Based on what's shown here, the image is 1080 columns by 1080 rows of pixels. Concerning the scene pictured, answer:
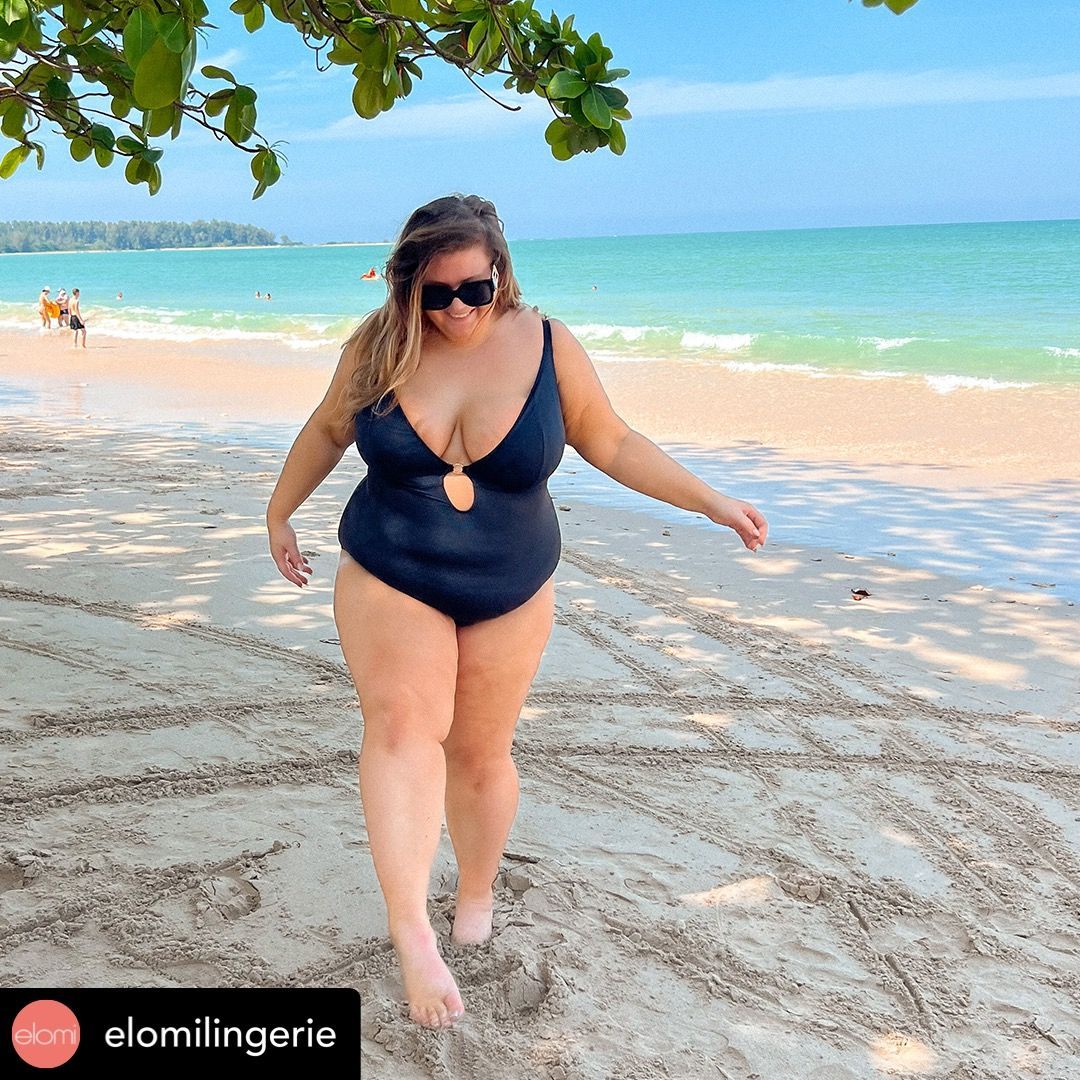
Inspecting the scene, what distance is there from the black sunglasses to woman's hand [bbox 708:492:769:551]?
79cm

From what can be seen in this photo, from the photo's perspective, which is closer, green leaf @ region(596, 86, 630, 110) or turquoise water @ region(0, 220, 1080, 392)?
green leaf @ region(596, 86, 630, 110)

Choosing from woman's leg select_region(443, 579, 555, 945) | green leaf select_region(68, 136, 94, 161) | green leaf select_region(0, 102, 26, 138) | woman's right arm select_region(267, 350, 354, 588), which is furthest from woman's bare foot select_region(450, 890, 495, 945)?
green leaf select_region(68, 136, 94, 161)

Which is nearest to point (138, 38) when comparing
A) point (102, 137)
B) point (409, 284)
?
point (409, 284)

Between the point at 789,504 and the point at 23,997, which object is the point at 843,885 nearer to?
the point at 23,997

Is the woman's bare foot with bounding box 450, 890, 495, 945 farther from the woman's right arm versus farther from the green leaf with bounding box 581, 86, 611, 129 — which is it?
the green leaf with bounding box 581, 86, 611, 129

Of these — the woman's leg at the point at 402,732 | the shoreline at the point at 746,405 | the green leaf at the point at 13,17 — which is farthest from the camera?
the shoreline at the point at 746,405

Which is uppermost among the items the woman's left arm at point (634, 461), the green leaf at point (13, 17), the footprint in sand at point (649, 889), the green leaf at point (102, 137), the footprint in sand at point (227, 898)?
the green leaf at point (13, 17)

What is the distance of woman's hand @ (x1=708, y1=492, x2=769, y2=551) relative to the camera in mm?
3125

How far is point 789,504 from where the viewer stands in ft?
30.8

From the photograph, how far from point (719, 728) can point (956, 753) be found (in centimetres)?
90

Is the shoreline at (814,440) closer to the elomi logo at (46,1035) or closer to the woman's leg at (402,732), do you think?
the woman's leg at (402,732)

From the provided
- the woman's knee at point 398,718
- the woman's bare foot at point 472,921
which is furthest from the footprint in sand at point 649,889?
the woman's knee at point 398,718

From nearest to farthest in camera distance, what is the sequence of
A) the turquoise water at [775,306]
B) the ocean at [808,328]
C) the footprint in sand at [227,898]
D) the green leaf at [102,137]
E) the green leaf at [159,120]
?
the green leaf at [159,120], the footprint in sand at [227,898], the green leaf at [102,137], the ocean at [808,328], the turquoise water at [775,306]

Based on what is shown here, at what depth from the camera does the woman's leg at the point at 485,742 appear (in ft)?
9.68
